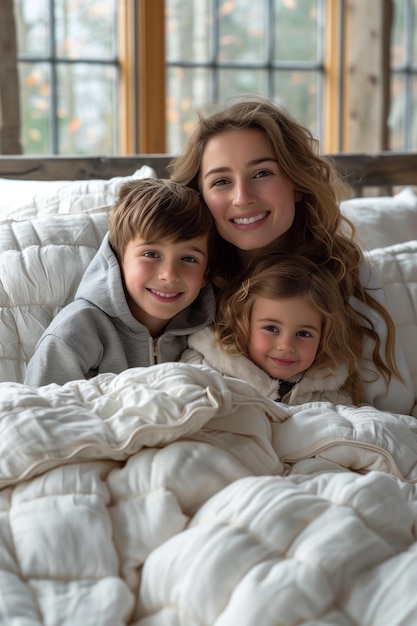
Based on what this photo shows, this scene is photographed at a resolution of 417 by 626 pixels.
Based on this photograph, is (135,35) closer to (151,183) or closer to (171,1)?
(171,1)

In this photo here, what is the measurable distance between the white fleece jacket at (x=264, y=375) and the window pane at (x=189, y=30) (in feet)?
6.44

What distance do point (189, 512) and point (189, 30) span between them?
8.52 ft

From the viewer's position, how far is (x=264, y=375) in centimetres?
156

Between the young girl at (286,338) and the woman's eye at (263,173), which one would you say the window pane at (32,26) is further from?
the young girl at (286,338)

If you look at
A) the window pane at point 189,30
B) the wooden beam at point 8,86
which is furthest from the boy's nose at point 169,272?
the window pane at point 189,30

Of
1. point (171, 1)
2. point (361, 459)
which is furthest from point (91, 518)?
point (171, 1)

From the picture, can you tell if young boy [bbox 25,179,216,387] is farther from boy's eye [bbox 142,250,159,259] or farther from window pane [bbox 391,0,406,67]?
window pane [bbox 391,0,406,67]

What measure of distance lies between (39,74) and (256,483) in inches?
94.1

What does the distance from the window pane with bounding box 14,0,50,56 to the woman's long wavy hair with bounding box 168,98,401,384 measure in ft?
4.95

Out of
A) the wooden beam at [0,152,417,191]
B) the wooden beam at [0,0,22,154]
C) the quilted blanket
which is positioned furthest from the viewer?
the wooden beam at [0,0,22,154]

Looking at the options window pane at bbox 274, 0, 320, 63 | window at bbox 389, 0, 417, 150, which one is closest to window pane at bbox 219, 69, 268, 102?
window pane at bbox 274, 0, 320, 63

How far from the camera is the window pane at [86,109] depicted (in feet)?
10.2

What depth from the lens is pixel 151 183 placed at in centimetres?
159

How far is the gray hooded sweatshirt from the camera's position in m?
1.48
